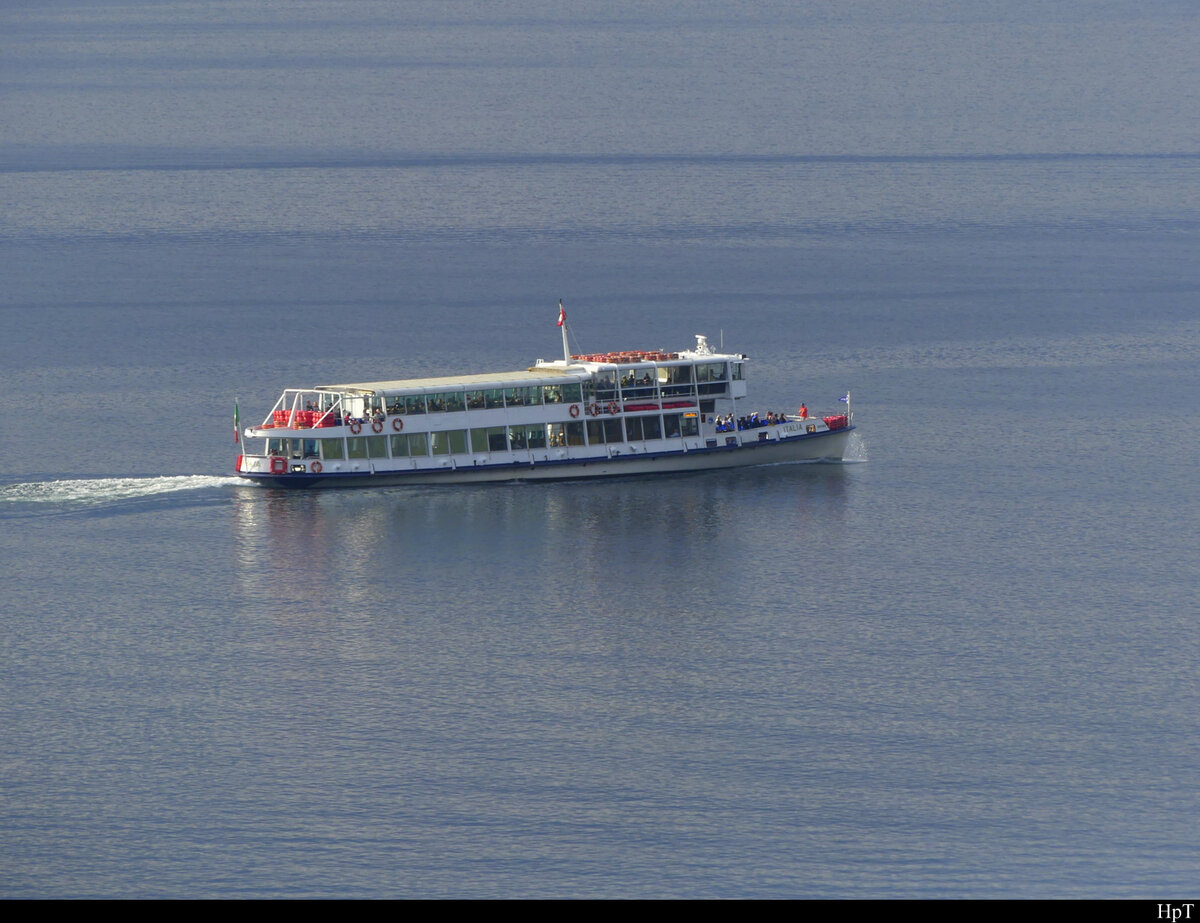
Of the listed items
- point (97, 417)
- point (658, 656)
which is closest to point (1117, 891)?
point (658, 656)

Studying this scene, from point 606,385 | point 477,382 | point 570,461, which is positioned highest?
point 477,382

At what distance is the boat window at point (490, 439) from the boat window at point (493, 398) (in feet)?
4.47

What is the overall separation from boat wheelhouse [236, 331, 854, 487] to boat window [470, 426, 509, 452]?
2.5 inches

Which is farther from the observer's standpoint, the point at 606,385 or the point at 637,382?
the point at 637,382

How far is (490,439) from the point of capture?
393 feet

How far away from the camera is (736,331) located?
178 meters

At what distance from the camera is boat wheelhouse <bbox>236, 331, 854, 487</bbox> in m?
117

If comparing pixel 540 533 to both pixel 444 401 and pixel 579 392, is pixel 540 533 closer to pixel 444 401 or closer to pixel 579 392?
pixel 444 401

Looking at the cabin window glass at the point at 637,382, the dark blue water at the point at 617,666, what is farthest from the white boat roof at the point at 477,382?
the dark blue water at the point at 617,666

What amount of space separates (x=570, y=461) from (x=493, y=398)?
647 centimetres

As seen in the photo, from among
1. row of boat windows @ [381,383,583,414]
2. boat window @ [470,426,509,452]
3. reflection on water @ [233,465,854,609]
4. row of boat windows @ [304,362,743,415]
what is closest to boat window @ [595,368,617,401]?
row of boat windows @ [304,362,743,415]

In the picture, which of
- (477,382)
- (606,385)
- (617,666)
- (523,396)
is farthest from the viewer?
(606,385)

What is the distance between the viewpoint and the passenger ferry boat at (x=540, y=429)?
384 feet

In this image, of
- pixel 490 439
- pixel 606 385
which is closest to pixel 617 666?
pixel 490 439
